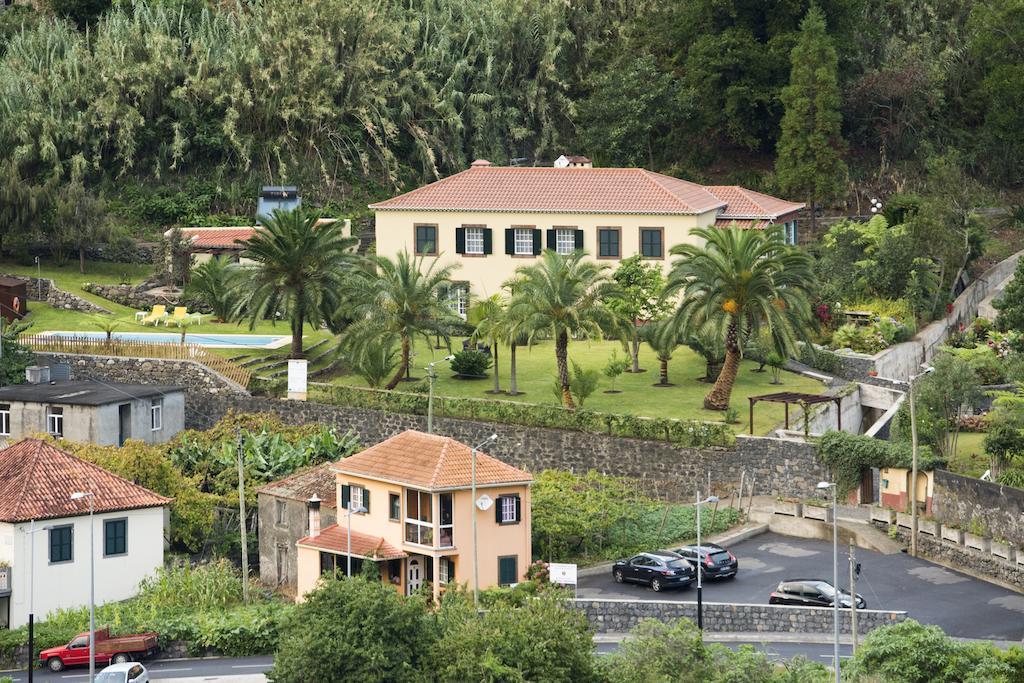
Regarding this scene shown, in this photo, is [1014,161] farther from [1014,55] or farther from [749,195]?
[749,195]

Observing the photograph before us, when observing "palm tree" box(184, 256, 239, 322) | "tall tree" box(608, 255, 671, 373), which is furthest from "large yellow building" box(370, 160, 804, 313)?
"palm tree" box(184, 256, 239, 322)

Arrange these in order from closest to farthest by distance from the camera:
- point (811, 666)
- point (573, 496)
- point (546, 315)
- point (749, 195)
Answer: point (811, 666) < point (573, 496) < point (546, 315) < point (749, 195)

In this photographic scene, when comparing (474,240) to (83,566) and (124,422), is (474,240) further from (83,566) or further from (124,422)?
(83,566)

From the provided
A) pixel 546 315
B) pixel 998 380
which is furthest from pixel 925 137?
pixel 546 315

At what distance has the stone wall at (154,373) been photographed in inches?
3162

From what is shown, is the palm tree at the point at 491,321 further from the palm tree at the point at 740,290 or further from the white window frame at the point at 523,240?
the palm tree at the point at 740,290

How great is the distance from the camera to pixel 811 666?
52969 millimetres

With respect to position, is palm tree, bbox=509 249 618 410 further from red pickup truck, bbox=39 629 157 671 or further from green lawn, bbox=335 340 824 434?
red pickup truck, bbox=39 629 157 671

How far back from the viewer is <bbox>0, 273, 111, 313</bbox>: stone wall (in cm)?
8800

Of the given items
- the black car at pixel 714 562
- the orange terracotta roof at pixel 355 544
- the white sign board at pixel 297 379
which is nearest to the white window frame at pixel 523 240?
the white sign board at pixel 297 379

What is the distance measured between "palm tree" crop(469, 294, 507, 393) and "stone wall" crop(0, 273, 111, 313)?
53.9 ft

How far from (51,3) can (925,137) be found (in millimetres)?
45658

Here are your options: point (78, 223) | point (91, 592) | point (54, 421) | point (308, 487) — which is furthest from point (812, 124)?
point (91, 592)

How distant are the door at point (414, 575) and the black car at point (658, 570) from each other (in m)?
5.92
